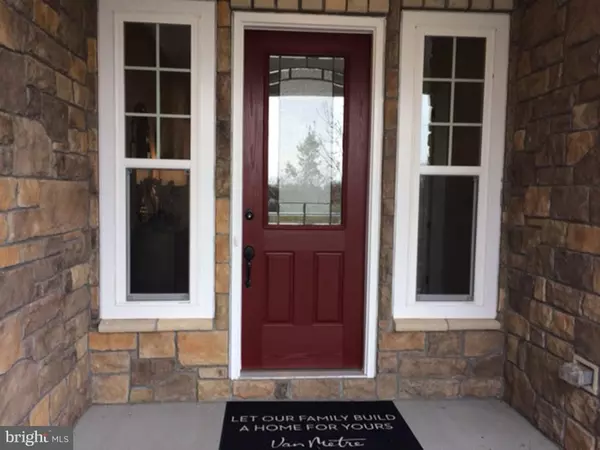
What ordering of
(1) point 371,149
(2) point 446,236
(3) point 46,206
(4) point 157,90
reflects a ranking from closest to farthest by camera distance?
(3) point 46,206
(4) point 157,90
(1) point 371,149
(2) point 446,236

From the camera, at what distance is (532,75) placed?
2.74 meters

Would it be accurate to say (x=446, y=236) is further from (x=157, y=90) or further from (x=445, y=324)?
(x=157, y=90)

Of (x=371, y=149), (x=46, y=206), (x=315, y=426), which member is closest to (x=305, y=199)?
(x=371, y=149)

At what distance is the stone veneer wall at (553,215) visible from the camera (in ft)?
7.39

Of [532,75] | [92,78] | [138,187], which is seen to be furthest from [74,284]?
[532,75]

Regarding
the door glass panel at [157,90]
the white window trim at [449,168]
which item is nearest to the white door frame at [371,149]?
the white window trim at [449,168]

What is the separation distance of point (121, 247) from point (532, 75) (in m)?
2.55

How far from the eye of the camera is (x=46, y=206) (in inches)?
86.7

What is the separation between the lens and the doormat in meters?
2.45

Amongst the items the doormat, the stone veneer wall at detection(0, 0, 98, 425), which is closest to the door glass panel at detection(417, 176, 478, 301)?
the doormat

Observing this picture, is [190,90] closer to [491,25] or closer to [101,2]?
[101,2]

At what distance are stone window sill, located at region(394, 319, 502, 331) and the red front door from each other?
0.28 metres

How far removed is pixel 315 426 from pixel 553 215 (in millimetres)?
1688

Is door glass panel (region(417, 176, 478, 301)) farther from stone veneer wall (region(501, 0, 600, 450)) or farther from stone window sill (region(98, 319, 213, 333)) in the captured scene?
stone window sill (region(98, 319, 213, 333))
